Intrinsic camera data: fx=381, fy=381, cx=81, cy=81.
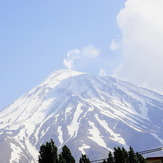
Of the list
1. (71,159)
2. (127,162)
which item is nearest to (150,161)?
(127,162)

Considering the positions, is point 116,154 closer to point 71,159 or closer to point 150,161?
point 150,161

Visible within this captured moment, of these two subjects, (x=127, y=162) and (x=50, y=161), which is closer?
(x=50, y=161)

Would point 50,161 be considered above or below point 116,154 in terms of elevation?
below

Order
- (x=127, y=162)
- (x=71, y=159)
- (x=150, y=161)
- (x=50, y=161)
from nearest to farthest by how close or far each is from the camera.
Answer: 1. (x=50, y=161)
2. (x=71, y=159)
3. (x=150, y=161)
4. (x=127, y=162)

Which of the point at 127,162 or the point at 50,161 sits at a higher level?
the point at 127,162

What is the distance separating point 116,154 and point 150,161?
7.87 metres

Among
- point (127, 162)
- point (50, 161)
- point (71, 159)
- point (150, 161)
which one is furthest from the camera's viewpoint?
point (127, 162)

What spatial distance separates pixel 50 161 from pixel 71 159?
13.3 m

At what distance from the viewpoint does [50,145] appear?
5819 centimetres

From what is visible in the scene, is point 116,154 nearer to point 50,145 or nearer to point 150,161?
point 150,161

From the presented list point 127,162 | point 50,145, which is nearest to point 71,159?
point 50,145

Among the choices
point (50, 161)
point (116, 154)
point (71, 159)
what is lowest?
point (50, 161)

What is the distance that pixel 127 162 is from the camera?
84312mm

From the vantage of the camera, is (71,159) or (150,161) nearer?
(71,159)
